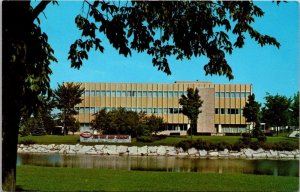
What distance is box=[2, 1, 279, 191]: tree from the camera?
7.70 metres

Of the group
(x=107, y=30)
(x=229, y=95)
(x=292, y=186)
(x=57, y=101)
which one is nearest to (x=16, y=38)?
(x=107, y=30)

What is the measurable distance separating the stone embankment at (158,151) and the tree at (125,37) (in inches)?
1101

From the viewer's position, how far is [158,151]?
37.9 metres

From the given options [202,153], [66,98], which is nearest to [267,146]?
[202,153]

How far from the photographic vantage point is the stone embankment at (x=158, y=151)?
121 feet

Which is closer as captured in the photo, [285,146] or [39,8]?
[39,8]

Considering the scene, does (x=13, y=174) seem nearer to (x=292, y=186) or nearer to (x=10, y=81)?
(x=10, y=81)

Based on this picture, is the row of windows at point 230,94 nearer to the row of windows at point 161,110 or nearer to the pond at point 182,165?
the row of windows at point 161,110

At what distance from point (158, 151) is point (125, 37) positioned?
29.8 m

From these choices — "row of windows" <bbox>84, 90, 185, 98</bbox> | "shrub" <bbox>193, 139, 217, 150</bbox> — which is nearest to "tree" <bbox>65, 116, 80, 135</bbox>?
"row of windows" <bbox>84, 90, 185, 98</bbox>

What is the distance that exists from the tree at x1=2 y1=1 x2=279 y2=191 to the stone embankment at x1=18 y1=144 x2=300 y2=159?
2796 centimetres

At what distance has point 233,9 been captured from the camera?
808cm

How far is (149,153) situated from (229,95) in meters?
40.1

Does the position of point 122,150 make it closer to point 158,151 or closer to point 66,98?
point 158,151
